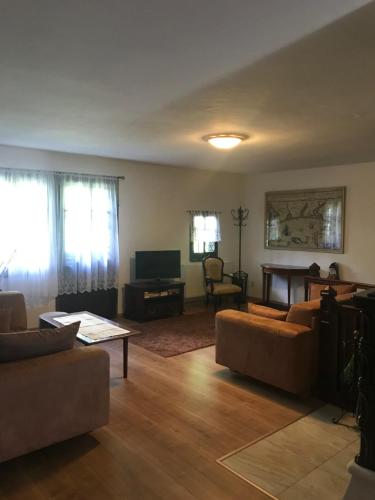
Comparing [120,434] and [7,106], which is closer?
[120,434]

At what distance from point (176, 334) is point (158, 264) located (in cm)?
140

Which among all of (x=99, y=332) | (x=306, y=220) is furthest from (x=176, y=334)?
(x=306, y=220)

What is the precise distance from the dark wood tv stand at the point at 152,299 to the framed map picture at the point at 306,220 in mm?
2177

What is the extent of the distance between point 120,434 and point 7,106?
273cm

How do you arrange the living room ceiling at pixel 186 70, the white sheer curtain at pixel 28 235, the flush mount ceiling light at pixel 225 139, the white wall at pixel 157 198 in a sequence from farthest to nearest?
the white wall at pixel 157 198, the white sheer curtain at pixel 28 235, the flush mount ceiling light at pixel 225 139, the living room ceiling at pixel 186 70

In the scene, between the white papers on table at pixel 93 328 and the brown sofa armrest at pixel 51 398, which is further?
the white papers on table at pixel 93 328

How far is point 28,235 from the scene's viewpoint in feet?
16.8

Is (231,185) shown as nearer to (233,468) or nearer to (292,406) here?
(292,406)

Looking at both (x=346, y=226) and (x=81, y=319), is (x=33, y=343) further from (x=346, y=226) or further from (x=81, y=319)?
(x=346, y=226)

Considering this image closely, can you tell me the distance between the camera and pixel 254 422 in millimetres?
3021

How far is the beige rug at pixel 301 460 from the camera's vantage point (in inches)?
88.9

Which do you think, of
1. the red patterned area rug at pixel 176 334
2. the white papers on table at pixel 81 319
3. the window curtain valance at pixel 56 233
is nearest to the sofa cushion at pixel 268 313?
the red patterned area rug at pixel 176 334

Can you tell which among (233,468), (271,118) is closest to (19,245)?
(271,118)

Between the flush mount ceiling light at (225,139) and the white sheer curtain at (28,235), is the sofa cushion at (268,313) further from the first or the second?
the white sheer curtain at (28,235)
